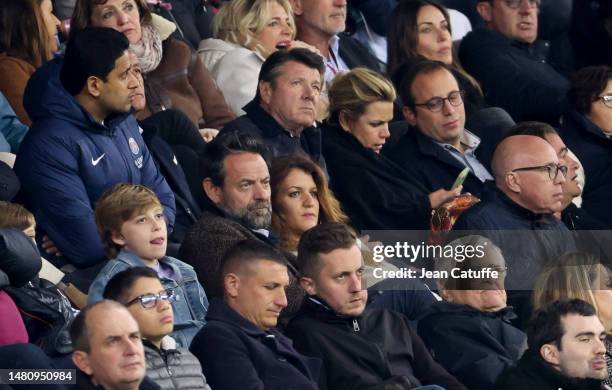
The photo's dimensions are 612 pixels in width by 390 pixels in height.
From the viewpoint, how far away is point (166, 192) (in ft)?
31.7

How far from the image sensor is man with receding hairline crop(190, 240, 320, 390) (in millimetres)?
8375

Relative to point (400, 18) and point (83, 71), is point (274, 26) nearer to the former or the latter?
point (400, 18)

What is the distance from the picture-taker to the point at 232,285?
8.73 metres

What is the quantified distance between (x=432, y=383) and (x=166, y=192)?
1570mm

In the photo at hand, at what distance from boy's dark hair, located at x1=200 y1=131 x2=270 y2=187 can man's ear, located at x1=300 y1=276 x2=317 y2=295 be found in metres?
0.85

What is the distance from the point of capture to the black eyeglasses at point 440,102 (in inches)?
436

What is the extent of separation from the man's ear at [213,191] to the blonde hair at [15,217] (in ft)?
4.15

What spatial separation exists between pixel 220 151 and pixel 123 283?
5.30 feet

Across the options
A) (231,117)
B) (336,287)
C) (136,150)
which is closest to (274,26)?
(231,117)

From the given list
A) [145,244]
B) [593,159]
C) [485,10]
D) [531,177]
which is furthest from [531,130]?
[145,244]

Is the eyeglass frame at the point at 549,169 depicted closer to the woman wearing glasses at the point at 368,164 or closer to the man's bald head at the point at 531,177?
the man's bald head at the point at 531,177

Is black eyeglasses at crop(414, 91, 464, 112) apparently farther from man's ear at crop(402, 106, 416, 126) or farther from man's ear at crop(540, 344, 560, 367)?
man's ear at crop(540, 344, 560, 367)

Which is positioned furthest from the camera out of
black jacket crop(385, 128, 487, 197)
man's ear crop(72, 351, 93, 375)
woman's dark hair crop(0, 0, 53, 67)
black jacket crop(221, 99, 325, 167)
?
black jacket crop(385, 128, 487, 197)

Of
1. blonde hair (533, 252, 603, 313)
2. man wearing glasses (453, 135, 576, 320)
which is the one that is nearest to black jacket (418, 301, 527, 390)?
blonde hair (533, 252, 603, 313)
